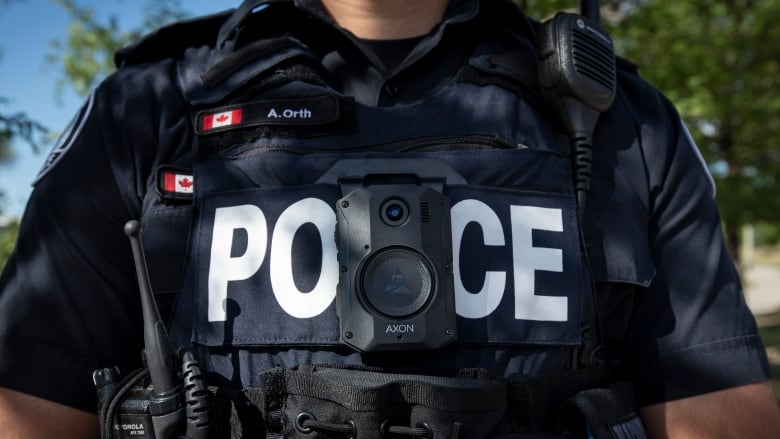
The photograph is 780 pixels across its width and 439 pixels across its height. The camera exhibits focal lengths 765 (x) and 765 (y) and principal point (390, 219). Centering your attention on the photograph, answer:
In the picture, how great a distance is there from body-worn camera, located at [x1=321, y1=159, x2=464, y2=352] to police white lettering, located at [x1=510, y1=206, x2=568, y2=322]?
144 mm

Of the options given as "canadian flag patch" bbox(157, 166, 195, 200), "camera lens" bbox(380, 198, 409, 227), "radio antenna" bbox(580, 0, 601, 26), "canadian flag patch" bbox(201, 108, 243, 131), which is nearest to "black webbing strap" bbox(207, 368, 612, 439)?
"camera lens" bbox(380, 198, 409, 227)

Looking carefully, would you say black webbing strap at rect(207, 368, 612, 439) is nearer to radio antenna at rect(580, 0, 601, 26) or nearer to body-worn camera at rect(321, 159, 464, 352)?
body-worn camera at rect(321, 159, 464, 352)

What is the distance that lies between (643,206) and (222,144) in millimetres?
871

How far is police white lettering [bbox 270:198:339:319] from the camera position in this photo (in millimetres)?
1407

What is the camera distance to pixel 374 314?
53.4 inches

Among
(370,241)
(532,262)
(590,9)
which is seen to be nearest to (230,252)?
(370,241)

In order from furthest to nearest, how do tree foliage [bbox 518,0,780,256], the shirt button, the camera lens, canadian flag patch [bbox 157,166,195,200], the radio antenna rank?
tree foliage [bbox 518,0,780,256]
the radio antenna
the shirt button
canadian flag patch [bbox 157,166,195,200]
the camera lens

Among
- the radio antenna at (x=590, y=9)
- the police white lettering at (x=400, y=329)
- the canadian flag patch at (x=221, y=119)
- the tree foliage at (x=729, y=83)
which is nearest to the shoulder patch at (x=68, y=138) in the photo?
the canadian flag patch at (x=221, y=119)

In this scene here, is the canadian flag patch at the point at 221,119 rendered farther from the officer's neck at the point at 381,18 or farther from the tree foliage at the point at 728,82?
the tree foliage at the point at 728,82

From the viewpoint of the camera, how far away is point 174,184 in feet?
4.96

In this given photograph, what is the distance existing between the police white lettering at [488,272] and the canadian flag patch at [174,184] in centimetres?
52

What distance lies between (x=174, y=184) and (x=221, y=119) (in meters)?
0.16

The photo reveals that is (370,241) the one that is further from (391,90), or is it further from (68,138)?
(68,138)

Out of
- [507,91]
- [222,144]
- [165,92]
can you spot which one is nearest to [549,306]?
[507,91]
